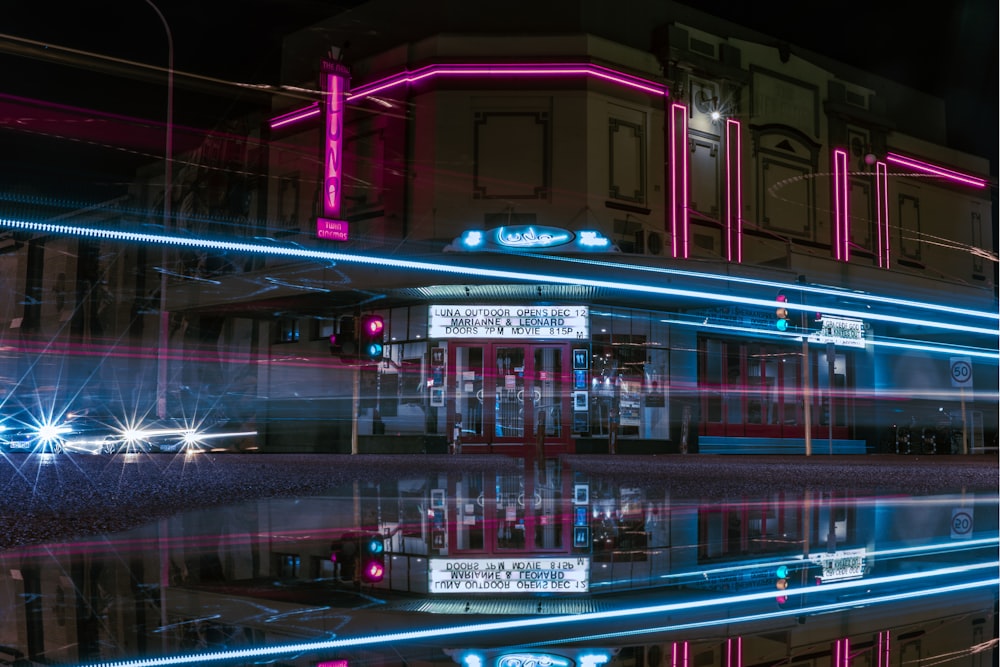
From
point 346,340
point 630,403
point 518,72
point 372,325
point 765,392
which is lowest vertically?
point 630,403

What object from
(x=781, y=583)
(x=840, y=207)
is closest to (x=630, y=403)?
(x=840, y=207)

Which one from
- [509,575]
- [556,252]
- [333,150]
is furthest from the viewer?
[333,150]

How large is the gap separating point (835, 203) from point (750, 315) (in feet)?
22.4

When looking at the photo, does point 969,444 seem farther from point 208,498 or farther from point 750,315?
point 208,498

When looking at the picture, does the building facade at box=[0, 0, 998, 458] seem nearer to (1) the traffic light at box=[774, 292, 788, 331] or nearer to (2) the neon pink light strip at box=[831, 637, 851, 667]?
(1) the traffic light at box=[774, 292, 788, 331]

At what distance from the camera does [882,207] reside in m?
35.2

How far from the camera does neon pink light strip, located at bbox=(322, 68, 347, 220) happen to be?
1065 inches

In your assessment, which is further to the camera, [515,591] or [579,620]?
[515,591]

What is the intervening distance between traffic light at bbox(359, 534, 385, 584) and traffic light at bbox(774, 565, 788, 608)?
5.45ft

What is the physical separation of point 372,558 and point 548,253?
20.5 m

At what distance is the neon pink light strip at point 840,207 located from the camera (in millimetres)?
33375

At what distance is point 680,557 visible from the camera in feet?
15.9

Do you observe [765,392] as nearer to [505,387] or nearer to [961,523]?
[505,387]

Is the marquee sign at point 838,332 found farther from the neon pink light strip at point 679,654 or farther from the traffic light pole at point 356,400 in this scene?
the neon pink light strip at point 679,654
